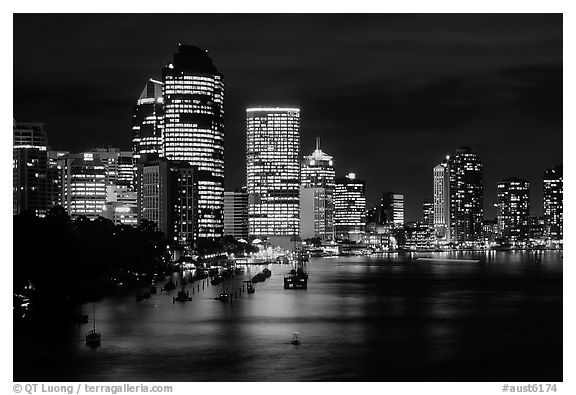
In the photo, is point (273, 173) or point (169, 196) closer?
point (169, 196)

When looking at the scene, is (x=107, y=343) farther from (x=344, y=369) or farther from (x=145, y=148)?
(x=145, y=148)

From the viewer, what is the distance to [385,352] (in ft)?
96.2

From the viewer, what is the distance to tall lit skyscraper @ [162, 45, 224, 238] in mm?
130875

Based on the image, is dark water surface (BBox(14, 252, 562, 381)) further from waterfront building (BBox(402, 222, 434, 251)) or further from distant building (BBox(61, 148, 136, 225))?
waterfront building (BBox(402, 222, 434, 251))

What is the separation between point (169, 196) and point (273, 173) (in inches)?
1787

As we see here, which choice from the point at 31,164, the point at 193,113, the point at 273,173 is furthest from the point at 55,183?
the point at 273,173

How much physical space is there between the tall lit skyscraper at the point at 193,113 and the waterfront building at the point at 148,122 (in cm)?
993

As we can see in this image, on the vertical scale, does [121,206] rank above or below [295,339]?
above

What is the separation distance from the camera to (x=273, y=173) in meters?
163

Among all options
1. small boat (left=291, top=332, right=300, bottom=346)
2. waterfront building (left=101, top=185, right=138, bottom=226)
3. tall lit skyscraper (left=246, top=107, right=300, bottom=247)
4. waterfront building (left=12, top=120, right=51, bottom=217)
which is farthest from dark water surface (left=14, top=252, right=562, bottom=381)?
tall lit skyscraper (left=246, top=107, right=300, bottom=247)

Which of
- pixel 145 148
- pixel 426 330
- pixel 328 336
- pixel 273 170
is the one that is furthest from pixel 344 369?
pixel 273 170

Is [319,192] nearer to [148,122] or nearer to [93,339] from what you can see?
[148,122]

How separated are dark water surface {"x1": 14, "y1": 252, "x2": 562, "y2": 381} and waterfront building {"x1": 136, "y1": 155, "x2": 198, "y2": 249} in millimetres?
65996
